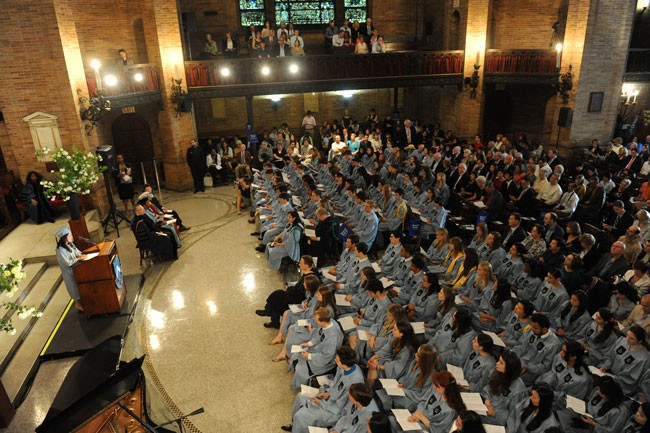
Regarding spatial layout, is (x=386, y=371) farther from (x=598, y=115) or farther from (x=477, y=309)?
(x=598, y=115)

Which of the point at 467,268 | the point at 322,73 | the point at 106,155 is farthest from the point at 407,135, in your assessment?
the point at 467,268

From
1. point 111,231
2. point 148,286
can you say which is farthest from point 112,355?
point 111,231

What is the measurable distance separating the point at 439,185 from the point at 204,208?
25.1ft

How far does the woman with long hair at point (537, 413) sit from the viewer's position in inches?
191

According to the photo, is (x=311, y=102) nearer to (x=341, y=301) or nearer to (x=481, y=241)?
(x=481, y=241)

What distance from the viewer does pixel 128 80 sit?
14891 mm

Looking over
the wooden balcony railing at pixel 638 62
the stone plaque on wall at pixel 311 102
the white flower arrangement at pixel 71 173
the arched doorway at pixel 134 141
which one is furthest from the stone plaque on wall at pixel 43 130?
the wooden balcony railing at pixel 638 62

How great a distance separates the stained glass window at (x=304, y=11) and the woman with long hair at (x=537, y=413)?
64.2ft

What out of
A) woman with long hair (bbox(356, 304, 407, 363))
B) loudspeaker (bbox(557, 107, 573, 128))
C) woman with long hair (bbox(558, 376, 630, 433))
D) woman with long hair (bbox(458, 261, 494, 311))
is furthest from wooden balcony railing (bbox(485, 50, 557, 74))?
woman with long hair (bbox(558, 376, 630, 433))

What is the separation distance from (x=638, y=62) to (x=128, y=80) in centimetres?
1848

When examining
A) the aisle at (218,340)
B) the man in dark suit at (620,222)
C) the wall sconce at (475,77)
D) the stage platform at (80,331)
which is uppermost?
the wall sconce at (475,77)

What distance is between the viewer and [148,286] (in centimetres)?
1019

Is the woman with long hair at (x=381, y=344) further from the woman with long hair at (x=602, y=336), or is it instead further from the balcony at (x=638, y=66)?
the balcony at (x=638, y=66)

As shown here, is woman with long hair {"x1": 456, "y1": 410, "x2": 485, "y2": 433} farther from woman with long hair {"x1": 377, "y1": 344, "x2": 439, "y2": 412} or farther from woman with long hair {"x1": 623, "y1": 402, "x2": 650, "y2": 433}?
woman with long hair {"x1": 623, "y1": 402, "x2": 650, "y2": 433}
